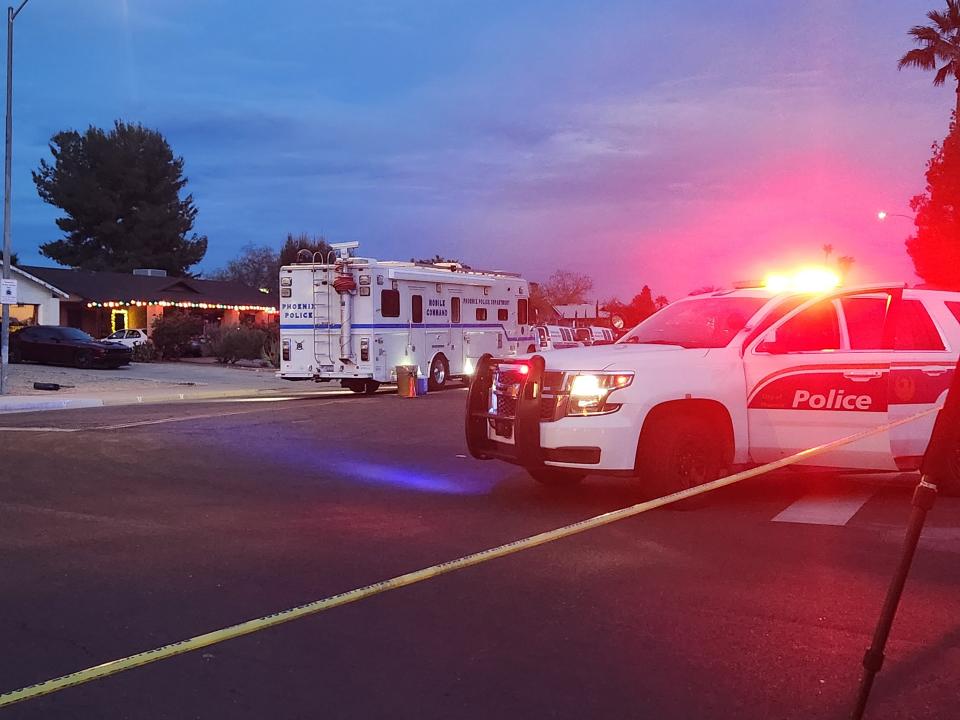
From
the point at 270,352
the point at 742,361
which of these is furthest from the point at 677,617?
the point at 270,352

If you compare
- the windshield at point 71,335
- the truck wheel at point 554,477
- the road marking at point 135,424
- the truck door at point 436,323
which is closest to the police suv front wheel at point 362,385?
the truck door at point 436,323

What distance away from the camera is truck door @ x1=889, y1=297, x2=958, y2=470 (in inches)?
332

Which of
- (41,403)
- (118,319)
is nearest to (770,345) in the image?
(41,403)

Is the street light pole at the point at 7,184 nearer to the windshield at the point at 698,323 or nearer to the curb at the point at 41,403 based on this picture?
the curb at the point at 41,403

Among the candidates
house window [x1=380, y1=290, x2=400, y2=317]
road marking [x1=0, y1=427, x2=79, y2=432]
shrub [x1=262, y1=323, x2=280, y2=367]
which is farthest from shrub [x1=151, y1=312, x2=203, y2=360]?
road marking [x1=0, y1=427, x2=79, y2=432]

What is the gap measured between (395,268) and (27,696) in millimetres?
18873

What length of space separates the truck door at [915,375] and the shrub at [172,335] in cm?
3357

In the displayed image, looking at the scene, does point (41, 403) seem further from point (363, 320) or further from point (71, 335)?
point (71, 335)

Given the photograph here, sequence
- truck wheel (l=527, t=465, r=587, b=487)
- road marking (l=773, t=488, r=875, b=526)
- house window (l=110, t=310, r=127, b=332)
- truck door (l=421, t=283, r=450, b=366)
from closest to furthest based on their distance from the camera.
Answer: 1. road marking (l=773, t=488, r=875, b=526)
2. truck wheel (l=527, t=465, r=587, b=487)
3. truck door (l=421, t=283, r=450, b=366)
4. house window (l=110, t=310, r=127, b=332)

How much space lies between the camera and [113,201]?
214 ft

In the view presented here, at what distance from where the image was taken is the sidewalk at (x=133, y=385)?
20875 mm

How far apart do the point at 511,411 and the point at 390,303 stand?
1409 centimetres

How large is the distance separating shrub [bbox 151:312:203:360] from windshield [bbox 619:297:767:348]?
1252 inches

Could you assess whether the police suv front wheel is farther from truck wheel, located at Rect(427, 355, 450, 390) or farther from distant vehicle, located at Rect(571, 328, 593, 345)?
distant vehicle, located at Rect(571, 328, 593, 345)
